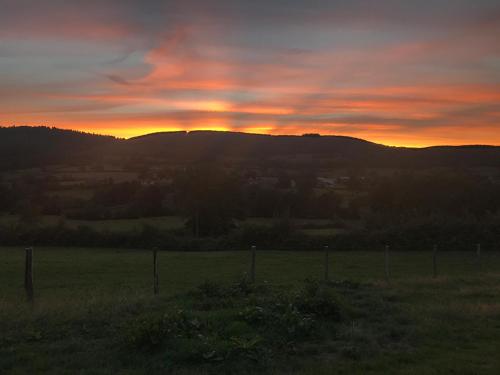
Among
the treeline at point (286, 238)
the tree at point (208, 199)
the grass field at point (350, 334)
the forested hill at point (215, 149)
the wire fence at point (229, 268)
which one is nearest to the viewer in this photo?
the grass field at point (350, 334)

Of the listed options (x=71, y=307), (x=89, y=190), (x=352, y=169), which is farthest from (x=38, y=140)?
(x=71, y=307)

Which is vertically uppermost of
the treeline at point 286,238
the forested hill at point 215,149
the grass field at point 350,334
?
the forested hill at point 215,149

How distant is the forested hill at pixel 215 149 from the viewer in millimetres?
94188

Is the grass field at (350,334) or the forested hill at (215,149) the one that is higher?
the forested hill at (215,149)

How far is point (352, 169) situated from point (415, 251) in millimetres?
58392

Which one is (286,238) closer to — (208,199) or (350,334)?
(208,199)

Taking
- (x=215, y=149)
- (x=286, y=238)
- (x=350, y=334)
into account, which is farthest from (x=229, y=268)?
(x=215, y=149)

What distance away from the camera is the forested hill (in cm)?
9419

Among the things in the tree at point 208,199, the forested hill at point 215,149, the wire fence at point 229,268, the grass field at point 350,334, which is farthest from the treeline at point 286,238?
the forested hill at point 215,149

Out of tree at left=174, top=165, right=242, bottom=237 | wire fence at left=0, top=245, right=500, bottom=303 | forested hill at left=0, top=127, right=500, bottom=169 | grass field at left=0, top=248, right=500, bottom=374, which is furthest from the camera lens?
forested hill at left=0, top=127, right=500, bottom=169

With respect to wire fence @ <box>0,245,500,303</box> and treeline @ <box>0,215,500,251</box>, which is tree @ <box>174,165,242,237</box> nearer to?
treeline @ <box>0,215,500,251</box>

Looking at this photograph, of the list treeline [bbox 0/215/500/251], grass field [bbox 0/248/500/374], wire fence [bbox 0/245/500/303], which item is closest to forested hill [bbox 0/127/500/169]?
treeline [bbox 0/215/500/251]

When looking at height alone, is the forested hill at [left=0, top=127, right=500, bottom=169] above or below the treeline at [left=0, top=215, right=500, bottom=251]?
above

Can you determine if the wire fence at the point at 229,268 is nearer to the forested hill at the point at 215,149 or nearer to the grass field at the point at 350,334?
the grass field at the point at 350,334
